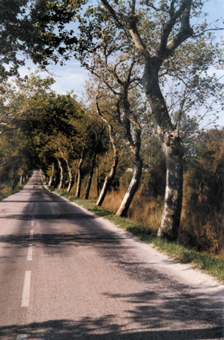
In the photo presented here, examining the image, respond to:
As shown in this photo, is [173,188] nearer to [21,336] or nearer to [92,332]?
[92,332]

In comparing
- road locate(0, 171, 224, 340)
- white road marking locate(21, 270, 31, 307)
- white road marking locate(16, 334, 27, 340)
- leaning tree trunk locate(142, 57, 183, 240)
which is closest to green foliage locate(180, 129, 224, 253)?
leaning tree trunk locate(142, 57, 183, 240)

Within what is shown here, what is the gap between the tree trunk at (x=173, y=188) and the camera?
10.2 metres

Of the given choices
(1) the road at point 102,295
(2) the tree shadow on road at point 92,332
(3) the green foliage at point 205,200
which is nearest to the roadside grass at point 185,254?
(1) the road at point 102,295

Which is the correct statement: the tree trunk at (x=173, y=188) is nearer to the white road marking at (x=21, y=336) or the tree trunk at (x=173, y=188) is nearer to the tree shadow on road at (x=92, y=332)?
the tree shadow on road at (x=92, y=332)

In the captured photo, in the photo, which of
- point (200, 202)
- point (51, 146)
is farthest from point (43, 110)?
point (51, 146)

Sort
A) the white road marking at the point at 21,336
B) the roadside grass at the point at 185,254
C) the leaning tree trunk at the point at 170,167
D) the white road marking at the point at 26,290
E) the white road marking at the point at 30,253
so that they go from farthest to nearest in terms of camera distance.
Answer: the leaning tree trunk at the point at 170,167 < the white road marking at the point at 30,253 < the roadside grass at the point at 185,254 < the white road marking at the point at 26,290 < the white road marking at the point at 21,336

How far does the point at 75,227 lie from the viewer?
13.2 m

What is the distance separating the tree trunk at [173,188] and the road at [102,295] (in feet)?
4.22

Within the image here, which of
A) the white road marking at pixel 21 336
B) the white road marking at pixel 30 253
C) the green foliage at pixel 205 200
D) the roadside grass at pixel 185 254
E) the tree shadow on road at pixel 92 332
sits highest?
the green foliage at pixel 205 200

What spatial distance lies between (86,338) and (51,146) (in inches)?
1503

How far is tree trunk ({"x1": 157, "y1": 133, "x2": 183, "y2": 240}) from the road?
1286 mm

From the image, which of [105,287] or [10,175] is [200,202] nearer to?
[105,287]

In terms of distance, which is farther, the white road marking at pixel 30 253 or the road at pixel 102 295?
the white road marking at pixel 30 253

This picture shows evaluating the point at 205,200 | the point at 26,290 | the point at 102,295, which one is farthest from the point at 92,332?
the point at 205,200
